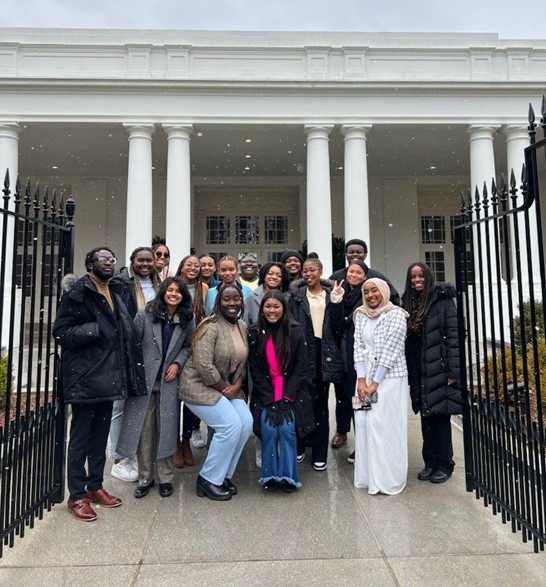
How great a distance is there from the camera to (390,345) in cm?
404

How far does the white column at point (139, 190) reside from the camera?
514 inches

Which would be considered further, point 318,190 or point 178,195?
point 318,190

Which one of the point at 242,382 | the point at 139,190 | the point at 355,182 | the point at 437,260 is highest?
the point at 355,182

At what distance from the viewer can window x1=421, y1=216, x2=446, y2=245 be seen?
21.0 metres

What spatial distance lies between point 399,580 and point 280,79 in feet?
43.4

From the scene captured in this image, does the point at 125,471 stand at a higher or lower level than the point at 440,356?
lower

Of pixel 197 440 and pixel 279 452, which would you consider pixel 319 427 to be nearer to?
pixel 279 452

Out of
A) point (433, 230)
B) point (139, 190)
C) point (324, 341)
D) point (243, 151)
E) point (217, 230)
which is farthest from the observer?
point (433, 230)

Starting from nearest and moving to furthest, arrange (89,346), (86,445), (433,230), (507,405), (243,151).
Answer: (507,405) < (89,346) < (86,445) < (243,151) < (433,230)

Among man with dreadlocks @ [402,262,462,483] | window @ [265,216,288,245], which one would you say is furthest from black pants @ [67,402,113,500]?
window @ [265,216,288,245]

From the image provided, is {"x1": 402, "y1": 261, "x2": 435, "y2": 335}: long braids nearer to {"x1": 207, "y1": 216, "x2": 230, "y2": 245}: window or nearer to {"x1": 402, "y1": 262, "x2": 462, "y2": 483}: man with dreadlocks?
{"x1": 402, "y1": 262, "x2": 462, "y2": 483}: man with dreadlocks

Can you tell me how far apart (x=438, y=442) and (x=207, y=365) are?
7.70 feet

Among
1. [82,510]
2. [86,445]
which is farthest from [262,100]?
[82,510]

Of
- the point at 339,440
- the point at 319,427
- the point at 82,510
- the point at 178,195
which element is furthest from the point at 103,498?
the point at 178,195
